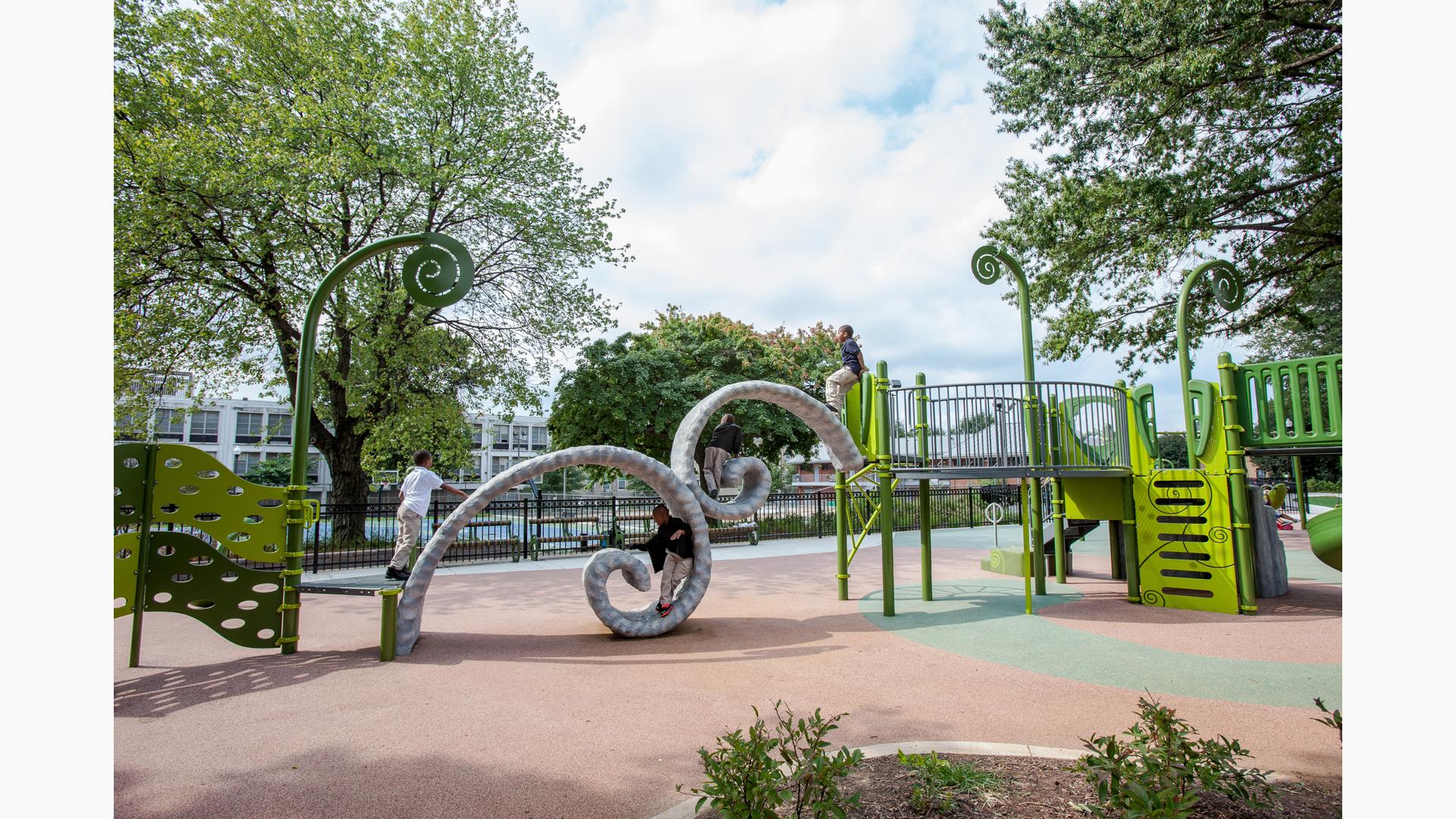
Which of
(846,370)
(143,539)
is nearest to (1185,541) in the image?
(846,370)

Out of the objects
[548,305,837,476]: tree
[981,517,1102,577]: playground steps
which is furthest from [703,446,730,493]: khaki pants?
[548,305,837,476]: tree

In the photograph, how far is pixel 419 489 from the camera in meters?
8.11

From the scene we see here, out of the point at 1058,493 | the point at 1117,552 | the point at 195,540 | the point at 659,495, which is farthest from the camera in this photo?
the point at 1117,552

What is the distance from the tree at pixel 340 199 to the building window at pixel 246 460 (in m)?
45.3

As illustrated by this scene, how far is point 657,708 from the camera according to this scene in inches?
194

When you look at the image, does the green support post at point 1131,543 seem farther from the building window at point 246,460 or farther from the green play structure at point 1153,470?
the building window at point 246,460

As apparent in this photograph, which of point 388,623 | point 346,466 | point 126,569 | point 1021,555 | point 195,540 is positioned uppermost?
point 346,466

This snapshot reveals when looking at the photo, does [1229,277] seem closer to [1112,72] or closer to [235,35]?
[1112,72]

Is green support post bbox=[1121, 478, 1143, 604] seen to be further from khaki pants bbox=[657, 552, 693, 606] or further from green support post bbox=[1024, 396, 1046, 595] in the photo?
khaki pants bbox=[657, 552, 693, 606]

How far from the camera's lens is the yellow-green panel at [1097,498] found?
33.3ft

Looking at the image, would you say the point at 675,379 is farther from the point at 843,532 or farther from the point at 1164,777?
the point at 1164,777

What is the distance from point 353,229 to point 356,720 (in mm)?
15899

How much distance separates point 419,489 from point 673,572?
3.13m

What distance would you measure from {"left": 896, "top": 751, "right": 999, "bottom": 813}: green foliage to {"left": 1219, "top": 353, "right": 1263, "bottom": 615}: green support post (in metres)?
6.92
